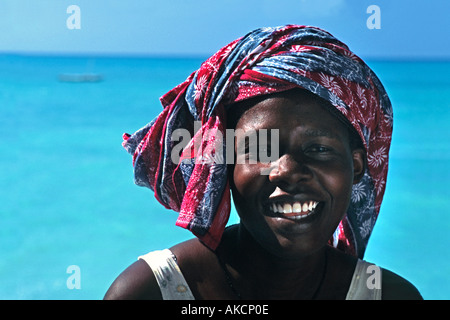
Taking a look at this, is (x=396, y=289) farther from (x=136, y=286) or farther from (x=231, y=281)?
(x=136, y=286)

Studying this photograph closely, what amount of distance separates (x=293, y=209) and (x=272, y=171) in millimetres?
118

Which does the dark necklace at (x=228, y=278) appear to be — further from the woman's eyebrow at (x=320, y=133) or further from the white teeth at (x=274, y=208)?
the woman's eyebrow at (x=320, y=133)

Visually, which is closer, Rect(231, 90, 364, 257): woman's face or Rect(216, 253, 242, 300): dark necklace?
Rect(231, 90, 364, 257): woman's face

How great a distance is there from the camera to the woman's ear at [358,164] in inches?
73.5

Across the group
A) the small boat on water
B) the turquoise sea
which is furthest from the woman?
the small boat on water

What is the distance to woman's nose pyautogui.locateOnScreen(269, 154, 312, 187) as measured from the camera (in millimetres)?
1664

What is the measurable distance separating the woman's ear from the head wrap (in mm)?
30

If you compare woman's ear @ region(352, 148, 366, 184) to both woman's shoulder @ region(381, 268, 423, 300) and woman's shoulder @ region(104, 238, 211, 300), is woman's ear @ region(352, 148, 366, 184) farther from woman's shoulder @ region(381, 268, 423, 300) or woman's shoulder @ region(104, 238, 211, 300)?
woman's shoulder @ region(104, 238, 211, 300)

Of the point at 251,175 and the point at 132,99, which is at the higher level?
the point at 132,99

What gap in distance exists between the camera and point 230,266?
1925 millimetres

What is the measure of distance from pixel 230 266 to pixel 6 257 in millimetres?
6320

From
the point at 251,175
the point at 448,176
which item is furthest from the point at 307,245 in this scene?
the point at 448,176

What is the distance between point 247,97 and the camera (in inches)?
68.7
